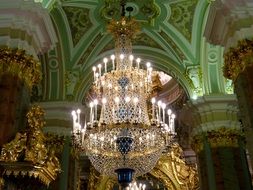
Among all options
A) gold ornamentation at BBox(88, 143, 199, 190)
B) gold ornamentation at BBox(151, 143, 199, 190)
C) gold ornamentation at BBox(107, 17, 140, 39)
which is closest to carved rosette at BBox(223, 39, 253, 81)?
gold ornamentation at BBox(107, 17, 140, 39)

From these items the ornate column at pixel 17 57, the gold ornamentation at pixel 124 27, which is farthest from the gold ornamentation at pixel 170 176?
the ornate column at pixel 17 57

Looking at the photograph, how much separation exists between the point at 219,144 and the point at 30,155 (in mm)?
4923

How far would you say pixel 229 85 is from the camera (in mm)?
9461

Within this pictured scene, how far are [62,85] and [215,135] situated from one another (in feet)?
12.0

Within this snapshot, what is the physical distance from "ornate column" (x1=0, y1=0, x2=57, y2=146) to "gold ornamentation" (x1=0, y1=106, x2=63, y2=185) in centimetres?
17

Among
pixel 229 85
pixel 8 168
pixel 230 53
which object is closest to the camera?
pixel 8 168

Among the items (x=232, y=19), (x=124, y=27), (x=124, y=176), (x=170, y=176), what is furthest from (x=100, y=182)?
(x=232, y=19)

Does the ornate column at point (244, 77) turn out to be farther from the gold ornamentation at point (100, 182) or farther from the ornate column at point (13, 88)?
the gold ornamentation at point (100, 182)

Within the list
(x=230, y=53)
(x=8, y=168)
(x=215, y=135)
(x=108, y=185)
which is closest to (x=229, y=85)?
(x=215, y=135)

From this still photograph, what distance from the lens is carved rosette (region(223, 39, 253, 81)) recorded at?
5387mm

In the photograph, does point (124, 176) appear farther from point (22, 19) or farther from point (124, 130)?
point (22, 19)

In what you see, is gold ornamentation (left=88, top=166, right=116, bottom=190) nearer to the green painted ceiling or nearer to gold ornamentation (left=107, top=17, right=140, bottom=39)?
the green painted ceiling

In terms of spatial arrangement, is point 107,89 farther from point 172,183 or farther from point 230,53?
point 172,183

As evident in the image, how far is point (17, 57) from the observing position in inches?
221
